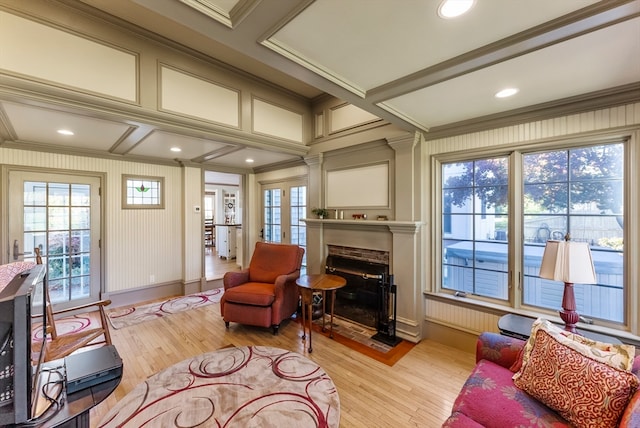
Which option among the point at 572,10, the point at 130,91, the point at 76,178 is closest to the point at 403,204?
the point at 572,10

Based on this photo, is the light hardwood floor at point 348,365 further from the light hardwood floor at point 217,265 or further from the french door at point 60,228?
the light hardwood floor at point 217,265

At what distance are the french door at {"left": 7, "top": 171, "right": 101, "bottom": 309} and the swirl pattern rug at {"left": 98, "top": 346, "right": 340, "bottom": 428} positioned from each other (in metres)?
2.67

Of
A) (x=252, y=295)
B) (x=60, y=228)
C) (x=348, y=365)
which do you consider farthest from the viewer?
(x=60, y=228)

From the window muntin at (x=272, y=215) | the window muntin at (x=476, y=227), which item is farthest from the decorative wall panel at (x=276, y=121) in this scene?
the window muntin at (x=476, y=227)

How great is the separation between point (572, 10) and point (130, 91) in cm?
320

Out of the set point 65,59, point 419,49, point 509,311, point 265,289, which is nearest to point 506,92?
point 419,49

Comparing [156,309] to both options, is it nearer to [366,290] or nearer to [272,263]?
[272,263]

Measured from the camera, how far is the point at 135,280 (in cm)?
441

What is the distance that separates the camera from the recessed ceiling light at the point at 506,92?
2.16 m

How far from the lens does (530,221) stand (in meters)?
2.65

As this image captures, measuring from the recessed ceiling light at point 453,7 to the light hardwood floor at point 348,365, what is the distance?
2552mm

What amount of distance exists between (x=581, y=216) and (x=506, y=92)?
4.28 ft

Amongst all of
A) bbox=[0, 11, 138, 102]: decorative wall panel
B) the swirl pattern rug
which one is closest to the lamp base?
the swirl pattern rug

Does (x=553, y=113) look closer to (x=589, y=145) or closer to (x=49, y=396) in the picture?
(x=589, y=145)
